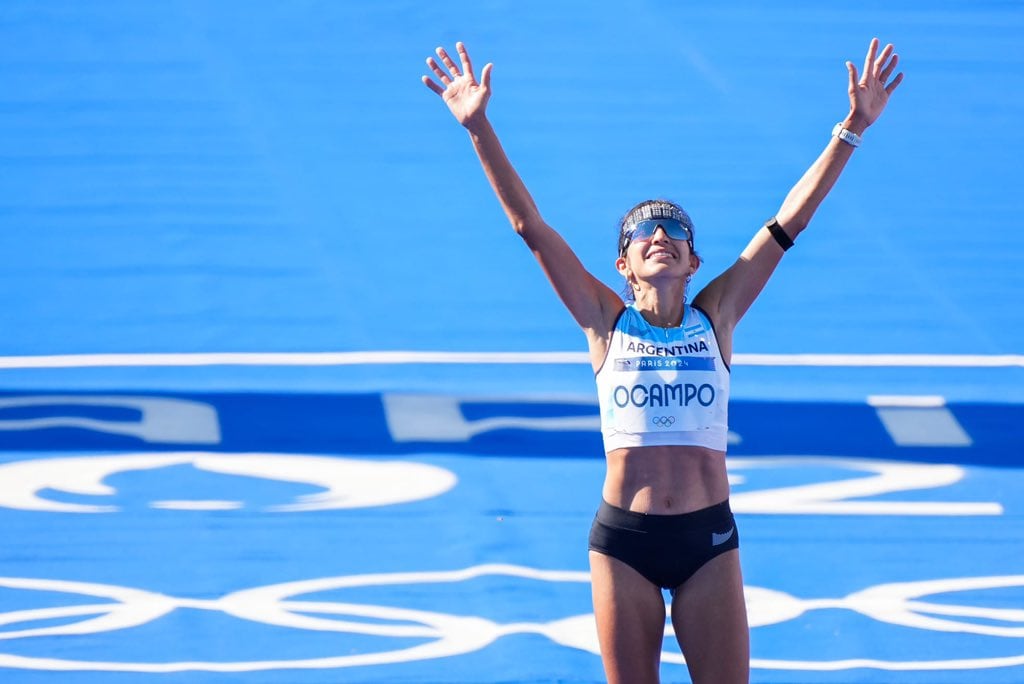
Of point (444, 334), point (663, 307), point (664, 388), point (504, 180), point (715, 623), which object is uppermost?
point (444, 334)

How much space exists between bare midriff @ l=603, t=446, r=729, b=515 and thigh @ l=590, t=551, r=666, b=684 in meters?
0.18

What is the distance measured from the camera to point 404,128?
8984mm

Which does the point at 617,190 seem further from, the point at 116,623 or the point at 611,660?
the point at 611,660

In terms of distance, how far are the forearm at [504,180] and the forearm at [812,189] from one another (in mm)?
723

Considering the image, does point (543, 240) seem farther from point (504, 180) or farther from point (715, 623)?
point (715, 623)

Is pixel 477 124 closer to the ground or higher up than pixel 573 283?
higher up

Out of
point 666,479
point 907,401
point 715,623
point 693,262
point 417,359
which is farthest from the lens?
point 417,359

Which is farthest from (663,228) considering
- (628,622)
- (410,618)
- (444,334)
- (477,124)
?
(444,334)

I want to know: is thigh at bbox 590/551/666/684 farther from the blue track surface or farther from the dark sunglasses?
the blue track surface

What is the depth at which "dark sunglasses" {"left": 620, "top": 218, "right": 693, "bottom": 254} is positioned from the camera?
145 inches

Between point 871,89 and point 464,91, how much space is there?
121cm

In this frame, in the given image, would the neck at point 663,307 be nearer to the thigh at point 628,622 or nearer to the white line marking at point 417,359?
the thigh at point 628,622

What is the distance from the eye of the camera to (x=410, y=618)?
488 cm

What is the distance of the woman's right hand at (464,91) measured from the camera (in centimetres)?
369
